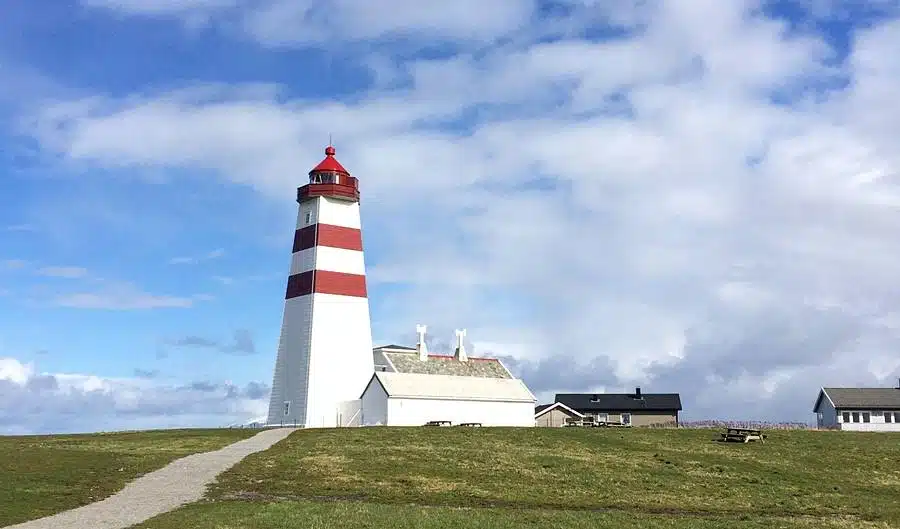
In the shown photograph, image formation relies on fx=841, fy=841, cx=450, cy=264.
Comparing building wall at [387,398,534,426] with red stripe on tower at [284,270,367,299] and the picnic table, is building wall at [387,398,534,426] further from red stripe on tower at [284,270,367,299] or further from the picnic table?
the picnic table

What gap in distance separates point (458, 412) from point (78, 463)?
34204mm

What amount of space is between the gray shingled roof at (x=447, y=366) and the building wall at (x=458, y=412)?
370 cm

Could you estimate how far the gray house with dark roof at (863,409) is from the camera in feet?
265

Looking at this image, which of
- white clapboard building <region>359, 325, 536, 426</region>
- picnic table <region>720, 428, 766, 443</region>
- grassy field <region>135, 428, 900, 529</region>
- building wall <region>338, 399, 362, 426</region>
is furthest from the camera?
white clapboard building <region>359, 325, 536, 426</region>

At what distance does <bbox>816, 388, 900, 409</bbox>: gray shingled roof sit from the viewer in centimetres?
8131

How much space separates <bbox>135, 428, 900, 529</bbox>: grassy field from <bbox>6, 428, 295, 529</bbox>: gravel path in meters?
0.93

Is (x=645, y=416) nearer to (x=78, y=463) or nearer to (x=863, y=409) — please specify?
(x=863, y=409)

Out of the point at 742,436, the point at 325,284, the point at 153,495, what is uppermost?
the point at 325,284

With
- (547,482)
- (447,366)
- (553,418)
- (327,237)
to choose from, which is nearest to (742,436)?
(547,482)

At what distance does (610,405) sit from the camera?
93062 mm

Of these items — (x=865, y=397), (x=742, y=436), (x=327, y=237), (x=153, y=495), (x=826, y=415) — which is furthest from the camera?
(x=826, y=415)

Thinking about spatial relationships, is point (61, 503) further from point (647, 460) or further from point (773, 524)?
point (647, 460)

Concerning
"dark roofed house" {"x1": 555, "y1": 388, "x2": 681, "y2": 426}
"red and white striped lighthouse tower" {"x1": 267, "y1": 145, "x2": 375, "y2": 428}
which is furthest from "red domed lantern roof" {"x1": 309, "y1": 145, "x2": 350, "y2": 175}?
"dark roofed house" {"x1": 555, "y1": 388, "x2": 681, "y2": 426}

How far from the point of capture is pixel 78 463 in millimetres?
37812
